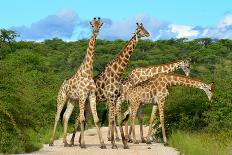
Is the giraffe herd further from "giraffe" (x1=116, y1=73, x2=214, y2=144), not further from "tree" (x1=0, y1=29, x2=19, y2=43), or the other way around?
"tree" (x1=0, y1=29, x2=19, y2=43)

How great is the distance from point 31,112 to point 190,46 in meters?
77.2

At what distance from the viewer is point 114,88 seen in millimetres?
17266

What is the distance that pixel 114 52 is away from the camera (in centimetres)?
8419

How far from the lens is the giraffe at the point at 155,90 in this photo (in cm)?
1860

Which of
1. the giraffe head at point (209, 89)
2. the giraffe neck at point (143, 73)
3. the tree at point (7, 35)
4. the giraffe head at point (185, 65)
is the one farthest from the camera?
the tree at point (7, 35)

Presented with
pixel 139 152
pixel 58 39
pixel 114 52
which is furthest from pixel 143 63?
pixel 139 152

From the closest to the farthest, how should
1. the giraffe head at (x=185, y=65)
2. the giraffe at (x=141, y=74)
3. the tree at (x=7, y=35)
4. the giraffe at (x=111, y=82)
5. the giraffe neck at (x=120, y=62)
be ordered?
1. the giraffe at (x=111, y=82)
2. the giraffe neck at (x=120, y=62)
3. the giraffe at (x=141, y=74)
4. the giraffe head at (x=185, y=65)
5. the tree at (x=7, y=35)

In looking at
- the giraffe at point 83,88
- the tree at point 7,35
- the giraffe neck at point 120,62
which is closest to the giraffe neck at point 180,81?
Result: the giraffe neck at point 120,62

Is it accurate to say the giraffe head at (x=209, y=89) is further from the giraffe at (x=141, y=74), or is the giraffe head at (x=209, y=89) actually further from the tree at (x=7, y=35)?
the tree at (x=7, y=35)

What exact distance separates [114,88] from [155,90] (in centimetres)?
183

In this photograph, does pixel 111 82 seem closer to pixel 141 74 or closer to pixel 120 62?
pixel 120 62

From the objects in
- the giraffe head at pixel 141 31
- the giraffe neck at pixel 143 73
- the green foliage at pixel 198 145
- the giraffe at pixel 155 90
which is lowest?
the green foliage at pixel 198 145

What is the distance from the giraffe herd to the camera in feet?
55.3

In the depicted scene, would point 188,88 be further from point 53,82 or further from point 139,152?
point 53,82
